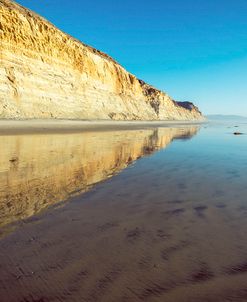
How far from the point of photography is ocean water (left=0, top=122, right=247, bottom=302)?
2.57 meters

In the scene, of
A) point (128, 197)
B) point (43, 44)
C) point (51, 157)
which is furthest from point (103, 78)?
point (128, 197)

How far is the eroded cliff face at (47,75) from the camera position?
3266cm

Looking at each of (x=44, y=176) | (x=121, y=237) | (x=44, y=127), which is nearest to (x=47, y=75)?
(x=44, y=127)

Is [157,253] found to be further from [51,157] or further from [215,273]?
[51,157]

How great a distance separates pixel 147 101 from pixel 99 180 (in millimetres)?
80205

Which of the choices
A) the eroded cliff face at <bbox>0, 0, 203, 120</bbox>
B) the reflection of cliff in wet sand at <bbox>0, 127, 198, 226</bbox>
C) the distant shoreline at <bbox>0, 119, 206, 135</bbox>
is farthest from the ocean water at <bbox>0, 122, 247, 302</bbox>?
the eroded cliff face at <bbox>0, 0, 203, 120</bbox>

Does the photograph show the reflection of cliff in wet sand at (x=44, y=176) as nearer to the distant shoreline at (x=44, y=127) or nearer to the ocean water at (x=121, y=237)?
the ocean water at (x=121, y=237)

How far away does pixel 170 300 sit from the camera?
2.42 meters

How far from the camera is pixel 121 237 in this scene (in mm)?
3693

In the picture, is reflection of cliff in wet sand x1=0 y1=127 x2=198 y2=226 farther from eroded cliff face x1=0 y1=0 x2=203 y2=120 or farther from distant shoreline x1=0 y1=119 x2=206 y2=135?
eroded cliff face x1=0 y1=0 x2=203 y2=120

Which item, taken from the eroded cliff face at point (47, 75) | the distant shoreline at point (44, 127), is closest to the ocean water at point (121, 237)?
the distant shoreline at point (44, 127)

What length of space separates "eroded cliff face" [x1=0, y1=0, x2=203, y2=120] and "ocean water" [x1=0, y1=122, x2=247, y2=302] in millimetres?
26323

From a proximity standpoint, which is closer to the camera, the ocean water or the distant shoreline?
the ocean water

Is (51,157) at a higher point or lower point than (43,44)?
lower
